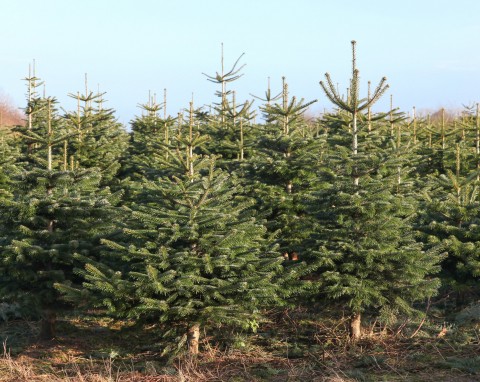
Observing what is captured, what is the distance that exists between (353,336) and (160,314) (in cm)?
341

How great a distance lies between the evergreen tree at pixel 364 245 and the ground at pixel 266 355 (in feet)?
2.21

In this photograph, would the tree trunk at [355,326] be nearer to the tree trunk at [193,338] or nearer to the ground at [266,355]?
the ground at [266,355]

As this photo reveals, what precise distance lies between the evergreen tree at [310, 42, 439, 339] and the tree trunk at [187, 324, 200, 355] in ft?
7.05

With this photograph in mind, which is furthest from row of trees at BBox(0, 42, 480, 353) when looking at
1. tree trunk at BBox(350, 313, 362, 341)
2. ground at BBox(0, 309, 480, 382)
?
ground at BBox(0, 309, 480, 382)

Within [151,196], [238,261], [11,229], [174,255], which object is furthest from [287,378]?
[11,229]

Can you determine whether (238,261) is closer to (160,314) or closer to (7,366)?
(160,314)

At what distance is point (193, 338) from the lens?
9.00m

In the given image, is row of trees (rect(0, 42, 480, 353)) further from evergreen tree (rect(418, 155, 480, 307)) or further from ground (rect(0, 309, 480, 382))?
ground (rect(0, 309, 480, 382))

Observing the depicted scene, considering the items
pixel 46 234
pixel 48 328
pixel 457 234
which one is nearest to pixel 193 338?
pixel 48 328

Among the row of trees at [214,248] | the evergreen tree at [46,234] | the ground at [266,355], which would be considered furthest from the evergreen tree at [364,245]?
the evergreen tree at [46,234]

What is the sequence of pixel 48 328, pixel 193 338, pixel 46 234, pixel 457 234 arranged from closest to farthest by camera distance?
pixel 193 338
pixel 46 234
pixel 48 328
pixel 457 234

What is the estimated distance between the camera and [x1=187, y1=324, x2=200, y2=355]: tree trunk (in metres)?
8.93

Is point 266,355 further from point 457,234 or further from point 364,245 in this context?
point 457,234

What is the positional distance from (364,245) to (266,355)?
2.40 m
